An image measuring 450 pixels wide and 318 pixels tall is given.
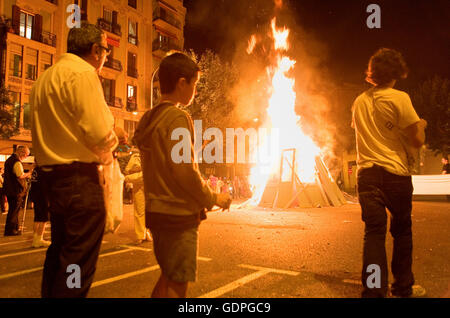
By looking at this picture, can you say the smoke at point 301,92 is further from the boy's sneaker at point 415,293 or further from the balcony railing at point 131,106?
the boy's sneaker at point 415,293

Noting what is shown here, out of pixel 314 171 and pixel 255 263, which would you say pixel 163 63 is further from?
pixel 314 171

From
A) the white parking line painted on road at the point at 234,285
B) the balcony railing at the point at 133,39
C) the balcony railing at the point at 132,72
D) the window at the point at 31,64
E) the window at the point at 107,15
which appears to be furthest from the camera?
the balcony railing at the point at 133,39

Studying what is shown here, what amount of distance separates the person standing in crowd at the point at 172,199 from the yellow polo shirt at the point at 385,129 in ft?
5.61

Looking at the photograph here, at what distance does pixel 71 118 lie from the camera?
2.49 m

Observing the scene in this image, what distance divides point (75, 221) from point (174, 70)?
3.85ft

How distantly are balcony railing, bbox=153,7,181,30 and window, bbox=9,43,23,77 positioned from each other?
14441mm

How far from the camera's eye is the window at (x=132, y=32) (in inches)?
1346

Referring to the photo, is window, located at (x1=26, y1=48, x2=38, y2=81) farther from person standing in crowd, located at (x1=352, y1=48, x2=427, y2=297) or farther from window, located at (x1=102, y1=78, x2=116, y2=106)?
person standing in crowd, located at (x1=352, y1=48, x2=427, y2=297)

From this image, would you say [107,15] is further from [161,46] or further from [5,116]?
[5,116]

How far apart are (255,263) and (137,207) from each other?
9.03ft

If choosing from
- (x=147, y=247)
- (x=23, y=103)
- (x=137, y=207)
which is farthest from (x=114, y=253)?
(x=23, y=103)

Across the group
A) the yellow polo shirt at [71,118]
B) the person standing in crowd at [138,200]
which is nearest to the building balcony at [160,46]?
the person standing in crowd at [138,200]

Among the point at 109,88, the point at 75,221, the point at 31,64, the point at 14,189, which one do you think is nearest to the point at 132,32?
the point at 109,88

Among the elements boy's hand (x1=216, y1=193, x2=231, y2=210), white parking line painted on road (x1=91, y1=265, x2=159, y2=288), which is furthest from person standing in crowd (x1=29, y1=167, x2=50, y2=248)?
boy's hand (x1=216, y1=193, x2=231, y2=210)
